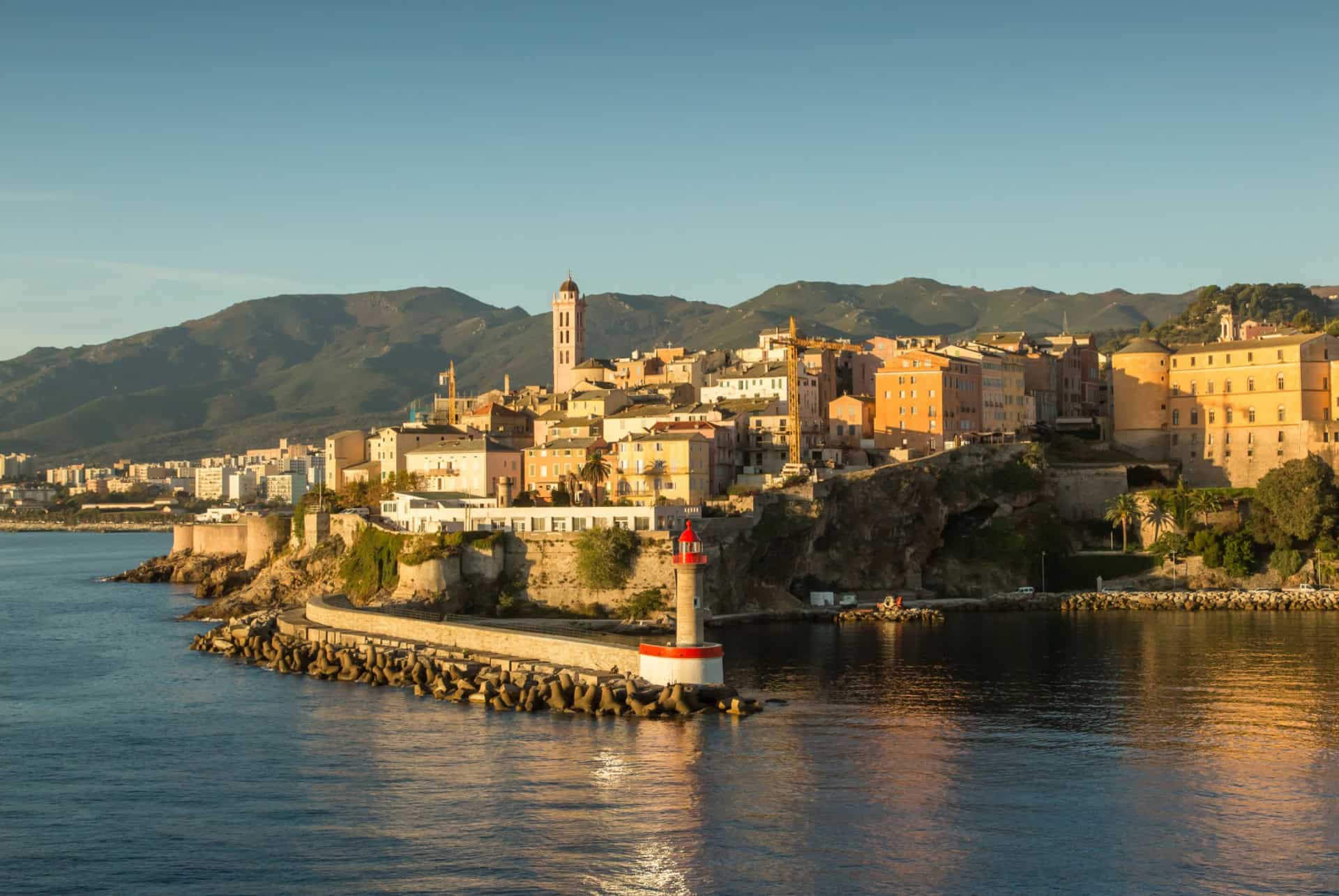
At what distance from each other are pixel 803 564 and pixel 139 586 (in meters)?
54.1

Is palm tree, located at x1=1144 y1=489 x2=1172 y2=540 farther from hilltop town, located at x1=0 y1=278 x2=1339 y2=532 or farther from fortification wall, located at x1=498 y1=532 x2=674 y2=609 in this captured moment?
fortification wall, located at x1=498 y1=532 x2=674 y2=609

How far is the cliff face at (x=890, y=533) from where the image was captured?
265 feet

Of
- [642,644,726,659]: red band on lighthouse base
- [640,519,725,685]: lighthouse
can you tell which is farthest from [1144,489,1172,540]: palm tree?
[640,519,725,685]: lighthouse

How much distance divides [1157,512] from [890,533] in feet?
60.4

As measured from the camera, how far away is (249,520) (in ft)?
336

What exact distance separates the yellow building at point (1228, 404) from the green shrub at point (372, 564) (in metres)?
53.8

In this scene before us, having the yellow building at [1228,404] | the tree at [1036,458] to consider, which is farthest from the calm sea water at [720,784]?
the yellow building at [1228,404]

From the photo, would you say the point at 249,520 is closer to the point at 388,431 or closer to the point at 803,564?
the point at 388,431

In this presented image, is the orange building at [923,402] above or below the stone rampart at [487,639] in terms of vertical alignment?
above

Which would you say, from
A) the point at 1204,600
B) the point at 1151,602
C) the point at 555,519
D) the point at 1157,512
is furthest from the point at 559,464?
the point at 1204,600

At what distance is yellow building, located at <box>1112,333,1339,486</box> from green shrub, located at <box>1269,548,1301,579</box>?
9.06 m

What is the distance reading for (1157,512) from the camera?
93.1m

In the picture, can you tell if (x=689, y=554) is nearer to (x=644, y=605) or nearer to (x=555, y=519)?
(x=644, y=605)

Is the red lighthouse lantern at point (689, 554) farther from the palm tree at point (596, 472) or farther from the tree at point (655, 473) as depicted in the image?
the palm tree at point (596, 472)
